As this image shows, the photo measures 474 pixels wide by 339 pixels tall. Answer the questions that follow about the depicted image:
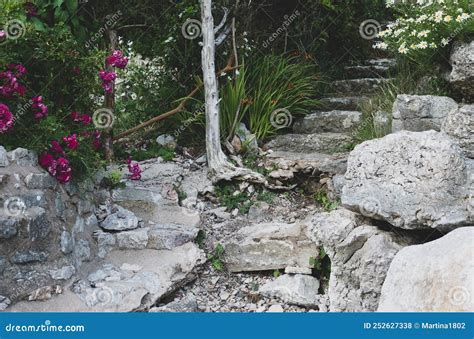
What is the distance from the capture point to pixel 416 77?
5750mm

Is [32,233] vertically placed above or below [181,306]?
above

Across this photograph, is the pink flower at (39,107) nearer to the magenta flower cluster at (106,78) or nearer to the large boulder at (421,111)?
the magenta flower cluster at (106,78)

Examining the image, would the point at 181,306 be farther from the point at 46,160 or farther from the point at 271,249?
the point at 46,160

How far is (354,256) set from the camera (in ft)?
12.3

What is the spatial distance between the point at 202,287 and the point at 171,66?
3.03 metres

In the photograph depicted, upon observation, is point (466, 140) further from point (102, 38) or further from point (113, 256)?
point (102, 38)

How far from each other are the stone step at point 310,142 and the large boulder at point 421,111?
97 cm

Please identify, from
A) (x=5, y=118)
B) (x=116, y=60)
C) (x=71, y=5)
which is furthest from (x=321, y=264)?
(x=71, y=5)

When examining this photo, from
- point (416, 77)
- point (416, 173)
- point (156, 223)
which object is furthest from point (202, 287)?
point (416, 77)

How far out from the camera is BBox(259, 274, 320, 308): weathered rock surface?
4.11 meters

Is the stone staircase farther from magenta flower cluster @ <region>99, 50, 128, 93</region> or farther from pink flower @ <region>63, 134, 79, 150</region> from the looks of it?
pink flower @ <region>63, 134, 79, 150</region>

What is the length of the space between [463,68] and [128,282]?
3.36 m

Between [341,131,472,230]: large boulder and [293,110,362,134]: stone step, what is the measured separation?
2.33m

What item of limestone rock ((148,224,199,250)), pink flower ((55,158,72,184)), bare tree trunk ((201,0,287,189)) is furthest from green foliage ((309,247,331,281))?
pink flower ((55,158,72,184))
